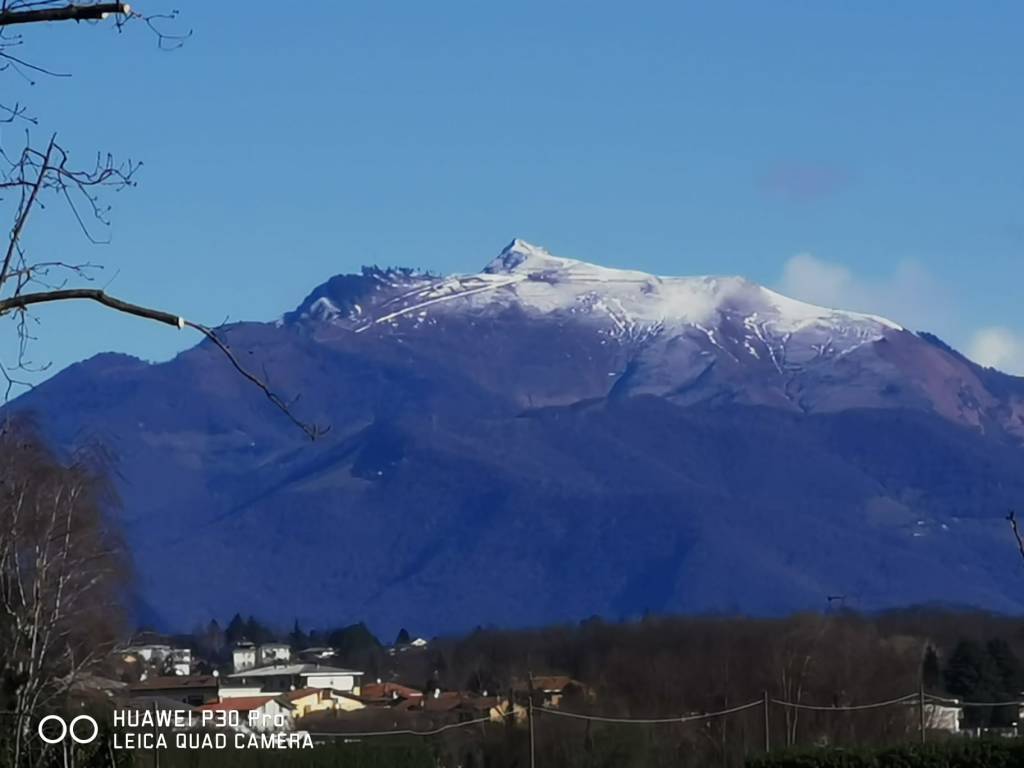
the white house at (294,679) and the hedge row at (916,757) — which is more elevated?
the white house at (294,679)

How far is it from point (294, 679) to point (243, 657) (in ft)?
97.3

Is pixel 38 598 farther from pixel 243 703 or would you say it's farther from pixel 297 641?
pixel 297 641

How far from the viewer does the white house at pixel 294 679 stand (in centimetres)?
7869

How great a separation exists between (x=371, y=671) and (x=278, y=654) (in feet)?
37.6

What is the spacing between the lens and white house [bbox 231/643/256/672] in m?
105

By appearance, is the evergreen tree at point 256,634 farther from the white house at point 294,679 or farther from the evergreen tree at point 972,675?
the evergreen tree at point 972,675

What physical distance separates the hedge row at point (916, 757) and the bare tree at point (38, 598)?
9.52 metres

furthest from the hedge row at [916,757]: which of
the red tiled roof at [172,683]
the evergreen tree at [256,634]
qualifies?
the evergreen tree at [256,634]

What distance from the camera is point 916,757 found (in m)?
29.2

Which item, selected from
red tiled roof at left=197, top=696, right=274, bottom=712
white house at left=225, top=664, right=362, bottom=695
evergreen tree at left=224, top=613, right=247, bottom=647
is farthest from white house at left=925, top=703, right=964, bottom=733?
evergreen tree at left=224, top=613, right=247, bottom=647

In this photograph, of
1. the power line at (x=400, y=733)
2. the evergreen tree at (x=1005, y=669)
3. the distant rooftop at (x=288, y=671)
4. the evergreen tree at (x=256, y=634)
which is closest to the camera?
the power line at (x=400, y=733)

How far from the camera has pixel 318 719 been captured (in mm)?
60562

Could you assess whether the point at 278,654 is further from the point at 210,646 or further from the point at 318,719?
the point at 318,719

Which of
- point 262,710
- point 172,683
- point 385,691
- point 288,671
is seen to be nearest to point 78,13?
point 262,710
